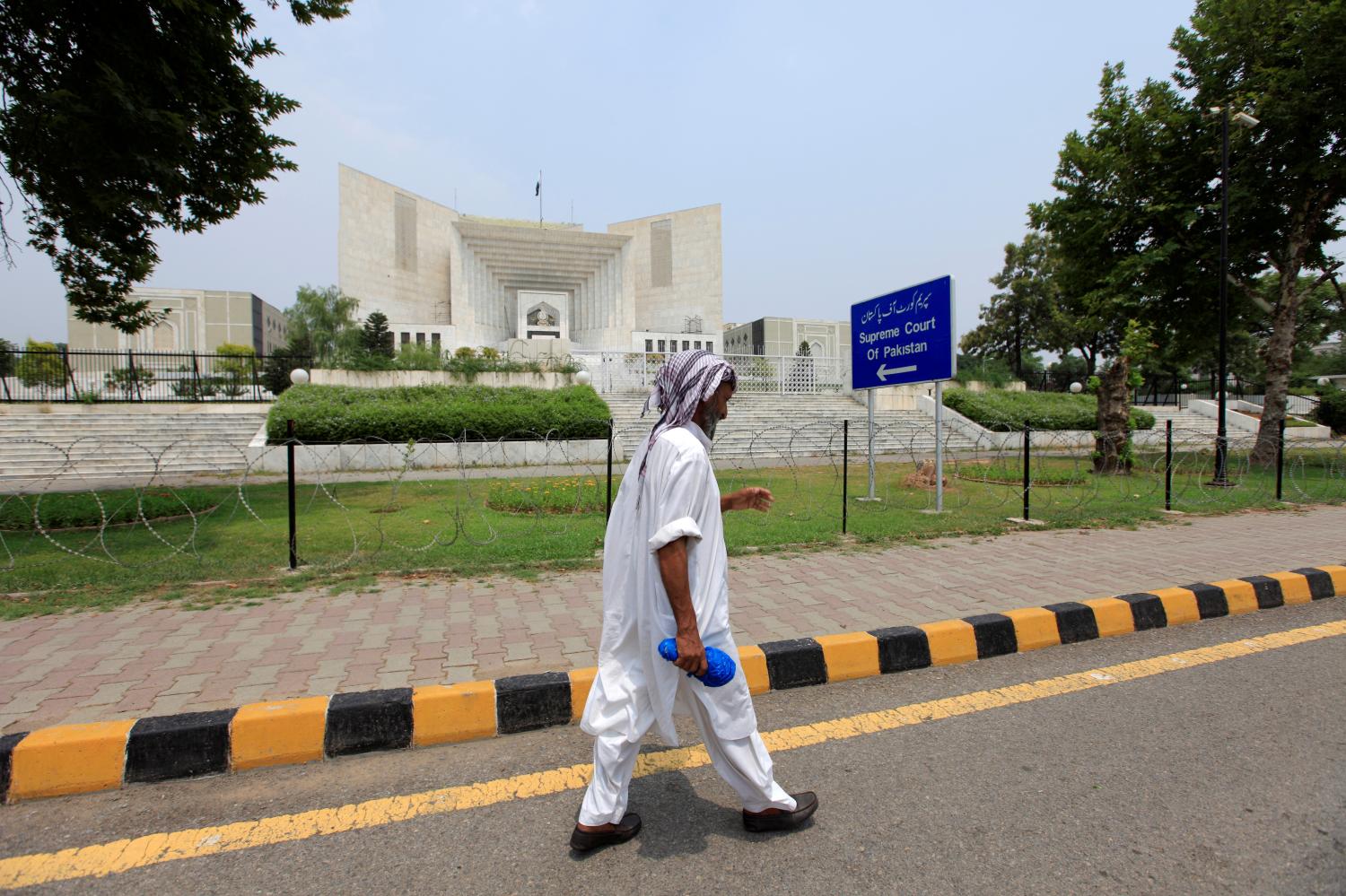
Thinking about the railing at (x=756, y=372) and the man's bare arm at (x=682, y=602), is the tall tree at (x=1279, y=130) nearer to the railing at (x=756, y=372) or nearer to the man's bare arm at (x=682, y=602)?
the railing at (x=756, y=372)

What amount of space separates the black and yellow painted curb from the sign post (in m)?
4.49

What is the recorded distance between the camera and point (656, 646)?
86.3 inches

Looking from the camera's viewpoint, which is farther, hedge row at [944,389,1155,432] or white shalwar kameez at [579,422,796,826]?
hedge row at [944,389,1155,432]

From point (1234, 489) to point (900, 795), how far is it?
39.1 ft

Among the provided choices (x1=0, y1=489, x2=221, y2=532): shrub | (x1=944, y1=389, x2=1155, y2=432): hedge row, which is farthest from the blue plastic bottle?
(x1=944, y1=389, x2=1155, y2=432): hedge row

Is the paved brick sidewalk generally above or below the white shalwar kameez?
below

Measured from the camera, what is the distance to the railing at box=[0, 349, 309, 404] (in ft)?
69.9

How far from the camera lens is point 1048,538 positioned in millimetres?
7152

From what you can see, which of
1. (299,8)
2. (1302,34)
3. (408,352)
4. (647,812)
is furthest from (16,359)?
(1302,34)

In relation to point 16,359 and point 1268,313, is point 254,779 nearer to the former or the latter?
point 1268,313

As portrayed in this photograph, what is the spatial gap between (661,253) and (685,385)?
155 ft

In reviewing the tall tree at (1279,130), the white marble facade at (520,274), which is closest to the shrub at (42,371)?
the white marble facade at (520,274)

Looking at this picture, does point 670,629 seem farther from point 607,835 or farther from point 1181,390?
point 1181,390

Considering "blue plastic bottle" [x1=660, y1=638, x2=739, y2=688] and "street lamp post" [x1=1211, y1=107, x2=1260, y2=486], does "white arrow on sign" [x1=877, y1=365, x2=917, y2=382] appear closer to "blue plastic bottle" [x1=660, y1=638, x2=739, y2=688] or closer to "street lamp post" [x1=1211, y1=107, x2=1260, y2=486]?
"street lamp post" [x1=1211, y1=107, x2=1260, y2=486]
